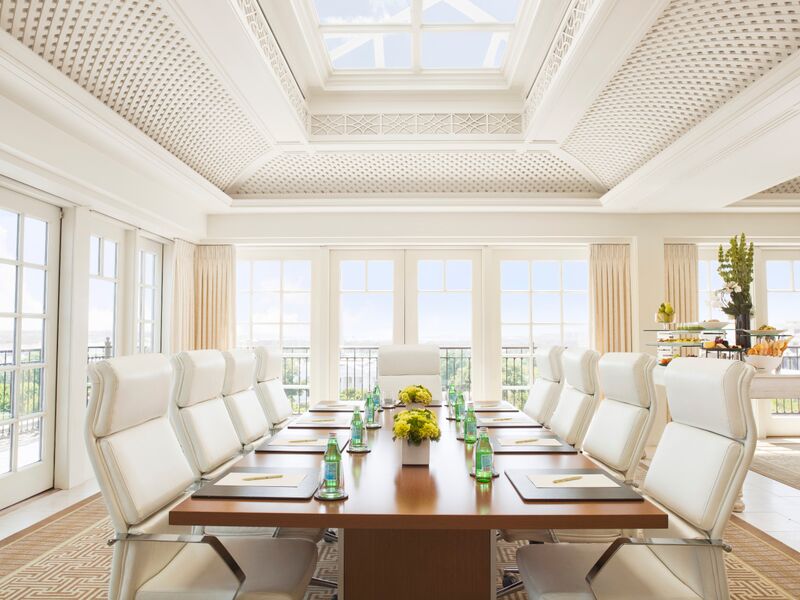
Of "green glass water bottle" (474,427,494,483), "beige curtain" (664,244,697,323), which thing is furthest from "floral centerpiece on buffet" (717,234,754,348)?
"green glass water bottle" (474,427,494,483)

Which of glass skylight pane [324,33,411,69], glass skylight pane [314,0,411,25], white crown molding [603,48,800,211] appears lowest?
white crown molding [603,48,800,211]

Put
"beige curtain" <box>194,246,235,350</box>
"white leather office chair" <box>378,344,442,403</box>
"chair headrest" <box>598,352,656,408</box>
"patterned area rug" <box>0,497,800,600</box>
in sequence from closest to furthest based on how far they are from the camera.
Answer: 1. "chair headrest" <box>598,352,656,408</box>
2. "patterned area rug" <box>0,497,800,600</box>
3. "white leather office chair" <box>378,344,442,403</box>
4. "beige curtain" <box>194,246,235,350</box>

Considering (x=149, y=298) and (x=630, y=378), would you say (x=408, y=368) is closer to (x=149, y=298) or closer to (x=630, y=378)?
(x=630, y=378)

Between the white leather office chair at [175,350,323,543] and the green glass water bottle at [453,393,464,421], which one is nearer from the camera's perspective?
the white leather office chair at [175,350,323,543]

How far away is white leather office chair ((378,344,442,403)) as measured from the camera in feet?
14.9

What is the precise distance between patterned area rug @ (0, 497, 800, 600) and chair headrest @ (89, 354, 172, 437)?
1161mm

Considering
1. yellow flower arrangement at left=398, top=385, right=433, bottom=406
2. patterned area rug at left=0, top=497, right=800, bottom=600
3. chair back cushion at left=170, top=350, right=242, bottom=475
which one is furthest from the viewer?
yellow flower arrangement at left=398, top=385, right=433, bottom=406

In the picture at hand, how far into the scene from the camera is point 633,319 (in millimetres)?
6004

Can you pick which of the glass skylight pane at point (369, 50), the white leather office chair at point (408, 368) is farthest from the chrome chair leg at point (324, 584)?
the glass skylight pane at point (369, 50)

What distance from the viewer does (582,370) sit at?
2963 millimetres

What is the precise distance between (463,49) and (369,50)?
67 centimetres

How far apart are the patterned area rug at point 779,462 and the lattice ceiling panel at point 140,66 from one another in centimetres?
507

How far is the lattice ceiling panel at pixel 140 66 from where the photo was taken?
271 centimetres

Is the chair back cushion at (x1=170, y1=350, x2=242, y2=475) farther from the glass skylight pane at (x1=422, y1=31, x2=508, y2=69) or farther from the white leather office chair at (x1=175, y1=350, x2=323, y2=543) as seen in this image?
the glass skylight pane at (x1=422, y1=31, x2=508, y2=69)
